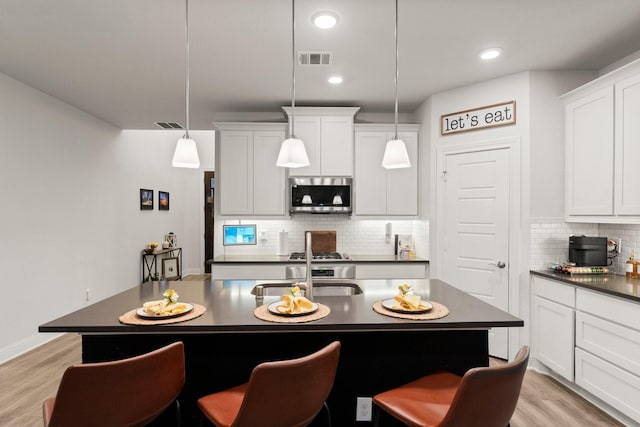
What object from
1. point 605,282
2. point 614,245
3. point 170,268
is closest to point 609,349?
point 605,282

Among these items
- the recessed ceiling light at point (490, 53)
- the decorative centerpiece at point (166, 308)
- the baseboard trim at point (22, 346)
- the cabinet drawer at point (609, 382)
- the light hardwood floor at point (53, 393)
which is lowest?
the light hardwood floor at point (53, 393)

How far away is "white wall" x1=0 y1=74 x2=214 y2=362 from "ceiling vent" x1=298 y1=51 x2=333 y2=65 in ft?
9.47

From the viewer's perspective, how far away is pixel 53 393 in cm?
280

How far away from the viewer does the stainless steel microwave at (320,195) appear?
427 centimetres

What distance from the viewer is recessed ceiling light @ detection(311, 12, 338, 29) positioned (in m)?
2.38

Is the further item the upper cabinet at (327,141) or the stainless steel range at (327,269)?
the upper cabinet at (327,141)

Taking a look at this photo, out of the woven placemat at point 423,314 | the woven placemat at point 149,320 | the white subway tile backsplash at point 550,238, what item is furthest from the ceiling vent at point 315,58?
the white subway tile backsplash at point 550,238

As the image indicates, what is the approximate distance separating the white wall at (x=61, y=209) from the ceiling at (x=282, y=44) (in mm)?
447

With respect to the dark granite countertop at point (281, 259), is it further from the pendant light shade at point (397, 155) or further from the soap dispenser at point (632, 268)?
the pendant light shade at point (397, 155)

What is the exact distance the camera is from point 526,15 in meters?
2.40

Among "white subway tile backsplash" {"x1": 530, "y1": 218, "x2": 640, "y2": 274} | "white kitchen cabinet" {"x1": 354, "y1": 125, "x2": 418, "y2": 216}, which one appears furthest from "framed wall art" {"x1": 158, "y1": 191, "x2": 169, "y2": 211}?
"white subway tile backsplash" {"x1": 530, "y1": 218, "x2": 640, "y2": 274}

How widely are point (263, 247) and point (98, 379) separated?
3.44 meters

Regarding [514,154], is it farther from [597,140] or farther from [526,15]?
[526,15]

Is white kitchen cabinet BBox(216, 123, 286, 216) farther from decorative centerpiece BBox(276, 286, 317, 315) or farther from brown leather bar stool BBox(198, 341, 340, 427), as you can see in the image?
brown leather bar stool BBox(198, 341, 340, 427)
